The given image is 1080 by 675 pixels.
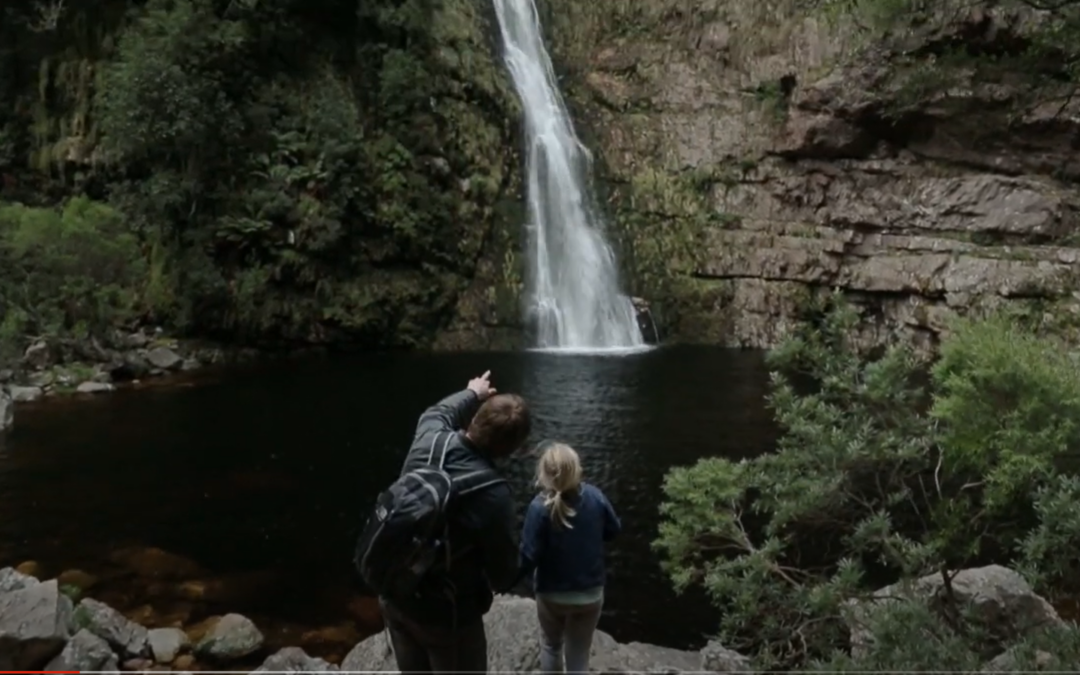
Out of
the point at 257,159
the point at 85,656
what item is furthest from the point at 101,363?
the point at 85,656

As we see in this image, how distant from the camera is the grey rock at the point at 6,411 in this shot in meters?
16.0

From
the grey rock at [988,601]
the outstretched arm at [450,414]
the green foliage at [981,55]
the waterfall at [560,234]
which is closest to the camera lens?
the outstretched arm at [450,414]

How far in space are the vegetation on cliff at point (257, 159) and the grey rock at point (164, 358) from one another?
4.46ft

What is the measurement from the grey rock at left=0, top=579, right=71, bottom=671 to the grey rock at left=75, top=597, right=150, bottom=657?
0.38 m

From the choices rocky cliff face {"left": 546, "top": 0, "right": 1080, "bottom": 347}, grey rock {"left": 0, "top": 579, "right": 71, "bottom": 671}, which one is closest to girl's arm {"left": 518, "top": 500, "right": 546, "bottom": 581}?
grey rock {"left": 0, "top": 579, "right": 71, "bottom": 671}

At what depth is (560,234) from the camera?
94.4 feet

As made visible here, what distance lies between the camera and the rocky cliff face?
25547mm

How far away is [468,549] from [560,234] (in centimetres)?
2553

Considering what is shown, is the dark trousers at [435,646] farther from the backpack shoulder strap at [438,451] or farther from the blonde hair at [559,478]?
the blonde hair at [559,478]

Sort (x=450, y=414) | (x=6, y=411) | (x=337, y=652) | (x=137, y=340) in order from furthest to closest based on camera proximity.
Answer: (x=137, y=340) < (x=6, y=411) < (x=337, y=652) < (x=450, y=414)

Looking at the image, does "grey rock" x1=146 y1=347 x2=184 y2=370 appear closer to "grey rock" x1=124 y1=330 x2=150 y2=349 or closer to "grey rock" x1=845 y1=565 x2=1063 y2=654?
"grey rock" x1=124 y1=330 x2=150 y2=349

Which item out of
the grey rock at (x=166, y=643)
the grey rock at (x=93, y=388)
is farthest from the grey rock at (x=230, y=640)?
the grey rock at (x=93, y=388)

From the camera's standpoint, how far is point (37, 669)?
6.88 m

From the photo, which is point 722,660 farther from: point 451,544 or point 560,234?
point 560,234
